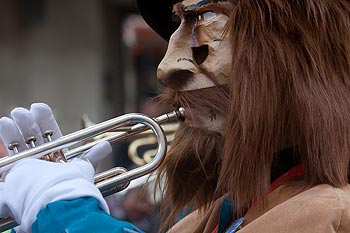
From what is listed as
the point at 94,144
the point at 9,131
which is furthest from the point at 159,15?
the point at 9,131

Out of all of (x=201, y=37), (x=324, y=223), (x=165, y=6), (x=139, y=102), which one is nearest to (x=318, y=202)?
(x=324, y=223)

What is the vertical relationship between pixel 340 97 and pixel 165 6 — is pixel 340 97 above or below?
below

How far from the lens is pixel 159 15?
207 centimetres

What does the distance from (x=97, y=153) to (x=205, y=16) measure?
0.42 meters

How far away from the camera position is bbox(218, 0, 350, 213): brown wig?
1.59 meters

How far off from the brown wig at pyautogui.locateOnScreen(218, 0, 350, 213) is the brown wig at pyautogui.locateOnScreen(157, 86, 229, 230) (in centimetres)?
17

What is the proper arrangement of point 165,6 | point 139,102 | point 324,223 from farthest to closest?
point 139,102, point 165,6, point 324,223

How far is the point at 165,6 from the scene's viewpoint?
2068 millimetres

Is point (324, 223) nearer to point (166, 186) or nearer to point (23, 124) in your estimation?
point (166, 186)

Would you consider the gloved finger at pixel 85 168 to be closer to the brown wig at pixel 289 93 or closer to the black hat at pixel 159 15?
the brown wig at pixel 289 93

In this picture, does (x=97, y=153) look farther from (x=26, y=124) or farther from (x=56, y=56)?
(x=56, y=56)

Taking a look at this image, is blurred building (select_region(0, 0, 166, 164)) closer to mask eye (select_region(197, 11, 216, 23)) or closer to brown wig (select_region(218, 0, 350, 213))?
mask eye (select_region(197, 11, 216, 23))

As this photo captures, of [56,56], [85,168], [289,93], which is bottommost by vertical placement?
[56,56]

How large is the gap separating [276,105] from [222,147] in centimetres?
23
